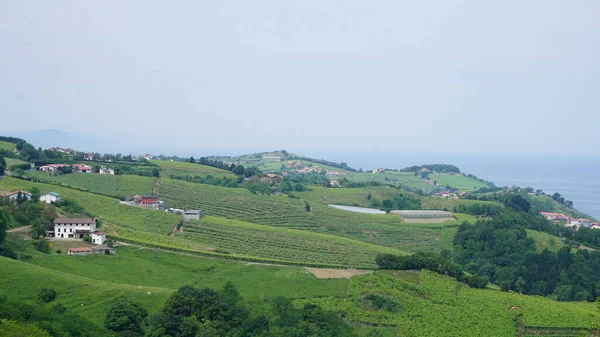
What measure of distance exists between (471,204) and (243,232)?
148 feet

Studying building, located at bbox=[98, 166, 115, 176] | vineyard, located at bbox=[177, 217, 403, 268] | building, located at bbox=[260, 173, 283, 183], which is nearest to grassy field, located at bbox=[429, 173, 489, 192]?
building, located at bbox=[260, 173, 283, 183]

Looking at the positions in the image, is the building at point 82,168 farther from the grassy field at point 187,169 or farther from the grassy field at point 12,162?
the grassy field at point 187,169

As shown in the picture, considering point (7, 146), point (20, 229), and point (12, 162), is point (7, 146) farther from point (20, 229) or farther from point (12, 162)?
point (20, 229)

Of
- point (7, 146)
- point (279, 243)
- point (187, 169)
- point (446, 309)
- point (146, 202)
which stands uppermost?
point (7, 146)

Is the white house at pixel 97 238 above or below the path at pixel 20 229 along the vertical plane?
below

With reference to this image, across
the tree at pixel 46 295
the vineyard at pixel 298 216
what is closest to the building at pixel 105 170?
the vineyard at pixel 298 216

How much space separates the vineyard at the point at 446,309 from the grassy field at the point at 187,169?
5365cm

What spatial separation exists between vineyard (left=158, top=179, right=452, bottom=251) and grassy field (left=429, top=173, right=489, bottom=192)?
7565 centimetres

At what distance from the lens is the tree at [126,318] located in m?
33.8

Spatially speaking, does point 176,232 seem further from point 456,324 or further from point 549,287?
point 549,287

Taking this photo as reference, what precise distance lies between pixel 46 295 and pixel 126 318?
5.22m

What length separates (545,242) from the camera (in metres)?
73.8

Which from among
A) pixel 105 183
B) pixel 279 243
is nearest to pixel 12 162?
pixel 105 183

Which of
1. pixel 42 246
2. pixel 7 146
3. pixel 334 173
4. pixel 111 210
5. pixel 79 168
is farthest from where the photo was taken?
pixel 334 173
